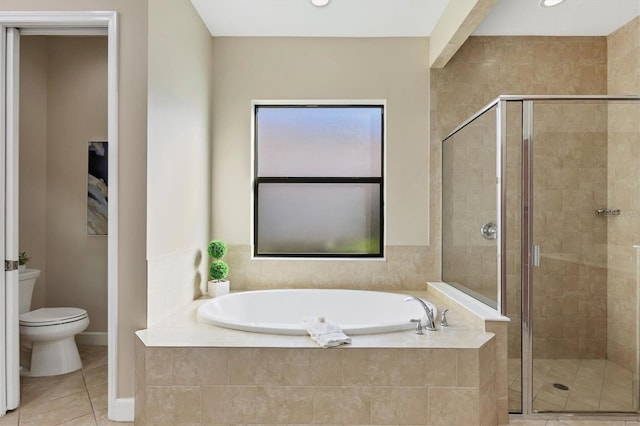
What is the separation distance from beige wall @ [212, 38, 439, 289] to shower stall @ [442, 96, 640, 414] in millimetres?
1015

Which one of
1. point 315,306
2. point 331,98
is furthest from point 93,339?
point 331,98

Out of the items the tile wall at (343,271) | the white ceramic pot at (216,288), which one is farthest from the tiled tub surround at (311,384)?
the tile wall at (343,271)

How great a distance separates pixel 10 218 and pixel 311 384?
190cm

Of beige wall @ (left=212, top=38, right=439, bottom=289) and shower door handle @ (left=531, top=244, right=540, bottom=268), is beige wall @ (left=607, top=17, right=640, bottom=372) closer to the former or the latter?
shower door handle @ (left=531, top=244, right=540, bottom=268)

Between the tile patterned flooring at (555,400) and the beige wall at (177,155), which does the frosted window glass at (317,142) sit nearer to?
the beige wall at (177,155)

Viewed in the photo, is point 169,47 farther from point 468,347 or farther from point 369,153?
point 468,347

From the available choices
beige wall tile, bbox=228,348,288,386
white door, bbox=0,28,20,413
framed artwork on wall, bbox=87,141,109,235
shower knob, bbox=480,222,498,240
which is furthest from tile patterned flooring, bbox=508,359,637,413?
framed artwork on wall, bbox=87,141,109,235

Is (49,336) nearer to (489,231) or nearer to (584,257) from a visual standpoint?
(489,231)

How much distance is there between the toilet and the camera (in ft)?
8.57

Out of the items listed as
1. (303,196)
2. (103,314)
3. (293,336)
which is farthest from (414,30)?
(103,314)

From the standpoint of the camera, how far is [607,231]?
7.12ft

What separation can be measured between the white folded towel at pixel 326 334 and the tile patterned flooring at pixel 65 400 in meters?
1.19

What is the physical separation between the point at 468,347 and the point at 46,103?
145 inches

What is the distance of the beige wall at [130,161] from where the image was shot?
2.13 metres
